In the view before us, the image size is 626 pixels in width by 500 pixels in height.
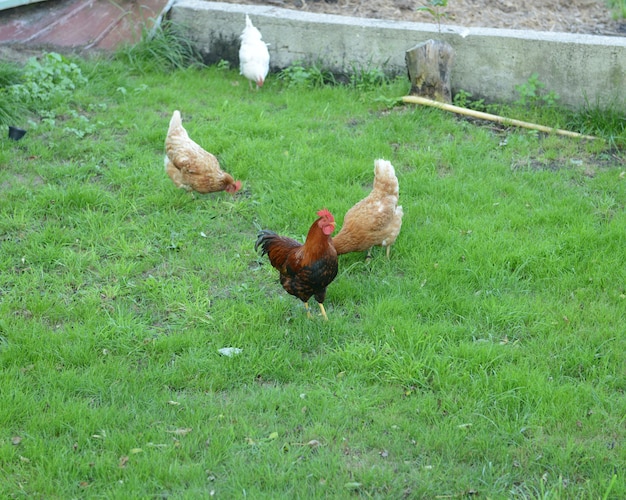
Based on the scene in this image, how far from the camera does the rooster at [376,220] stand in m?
5.37

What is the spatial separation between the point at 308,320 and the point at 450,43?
4.28m

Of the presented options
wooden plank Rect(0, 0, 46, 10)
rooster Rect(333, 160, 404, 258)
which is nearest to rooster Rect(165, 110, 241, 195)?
rooster Rect(333, 160, 404, 258)

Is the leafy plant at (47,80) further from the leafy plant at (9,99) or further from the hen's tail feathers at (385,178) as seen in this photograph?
the hen's tail feathers at (385,178)

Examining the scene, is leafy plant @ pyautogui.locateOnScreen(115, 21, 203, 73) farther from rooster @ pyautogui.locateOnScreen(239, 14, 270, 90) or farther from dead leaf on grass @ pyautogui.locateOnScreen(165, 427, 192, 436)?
dead leaf on grass @ pyautogui.locateOnScreen(165, 427, 192, 436)

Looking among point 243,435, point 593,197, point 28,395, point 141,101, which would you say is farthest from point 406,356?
point 141,101

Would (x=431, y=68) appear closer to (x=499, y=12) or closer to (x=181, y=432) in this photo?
(x=499, y=12)

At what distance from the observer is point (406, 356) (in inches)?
179

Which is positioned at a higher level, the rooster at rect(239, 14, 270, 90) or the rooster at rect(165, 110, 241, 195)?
the rooster at rect(239, 14, 270, 90)

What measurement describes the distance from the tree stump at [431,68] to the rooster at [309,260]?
3.45 meters

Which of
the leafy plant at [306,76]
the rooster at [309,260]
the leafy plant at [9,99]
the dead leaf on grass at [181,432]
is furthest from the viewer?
the leafy plant at [306,76]

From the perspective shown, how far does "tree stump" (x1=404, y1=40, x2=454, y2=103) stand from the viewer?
7609 millimetres

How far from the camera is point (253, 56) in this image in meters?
8.16

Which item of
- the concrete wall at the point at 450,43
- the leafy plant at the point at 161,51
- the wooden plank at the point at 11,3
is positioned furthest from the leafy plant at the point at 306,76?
the wooden plank at the point at 11,3

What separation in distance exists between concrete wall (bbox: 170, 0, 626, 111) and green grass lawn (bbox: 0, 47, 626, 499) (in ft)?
2.01
